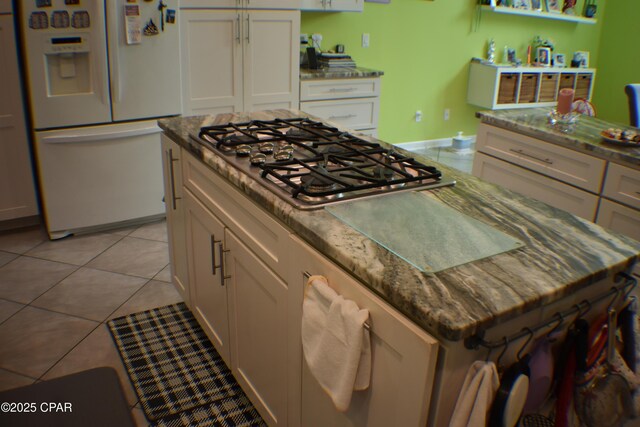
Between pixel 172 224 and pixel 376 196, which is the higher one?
pixel 376 196

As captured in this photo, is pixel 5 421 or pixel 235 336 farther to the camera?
pixel 235 336

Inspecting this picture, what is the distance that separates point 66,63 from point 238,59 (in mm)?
1111

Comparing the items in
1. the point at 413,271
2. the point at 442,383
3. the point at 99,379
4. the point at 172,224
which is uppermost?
the point at 413,271

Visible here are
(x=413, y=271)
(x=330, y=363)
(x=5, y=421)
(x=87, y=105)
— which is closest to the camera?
(x=413, y=271)

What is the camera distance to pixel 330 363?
1304mm

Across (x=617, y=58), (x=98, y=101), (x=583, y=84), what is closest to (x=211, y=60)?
(x=98, y=101)

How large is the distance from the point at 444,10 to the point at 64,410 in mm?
5056

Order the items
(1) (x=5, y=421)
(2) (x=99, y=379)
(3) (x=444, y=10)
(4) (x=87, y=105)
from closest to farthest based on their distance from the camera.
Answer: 1. (1) (x=5, y=421)
2. (2) (x=99, y=379)
3. (4) (x=87, y=105)
4. (3) (x=444, y=10)

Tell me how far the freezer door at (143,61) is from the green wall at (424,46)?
1638mm

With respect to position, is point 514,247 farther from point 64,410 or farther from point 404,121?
point 404,121

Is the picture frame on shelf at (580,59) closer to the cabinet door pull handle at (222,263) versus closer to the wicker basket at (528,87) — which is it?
the wicker basket at (528,87)

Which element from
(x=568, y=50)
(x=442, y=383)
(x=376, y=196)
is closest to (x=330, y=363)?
(x=442, y=383)

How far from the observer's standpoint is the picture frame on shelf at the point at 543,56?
611cm

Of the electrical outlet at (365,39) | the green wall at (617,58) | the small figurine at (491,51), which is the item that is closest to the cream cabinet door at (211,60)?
the electrical outlet at (365,39)
